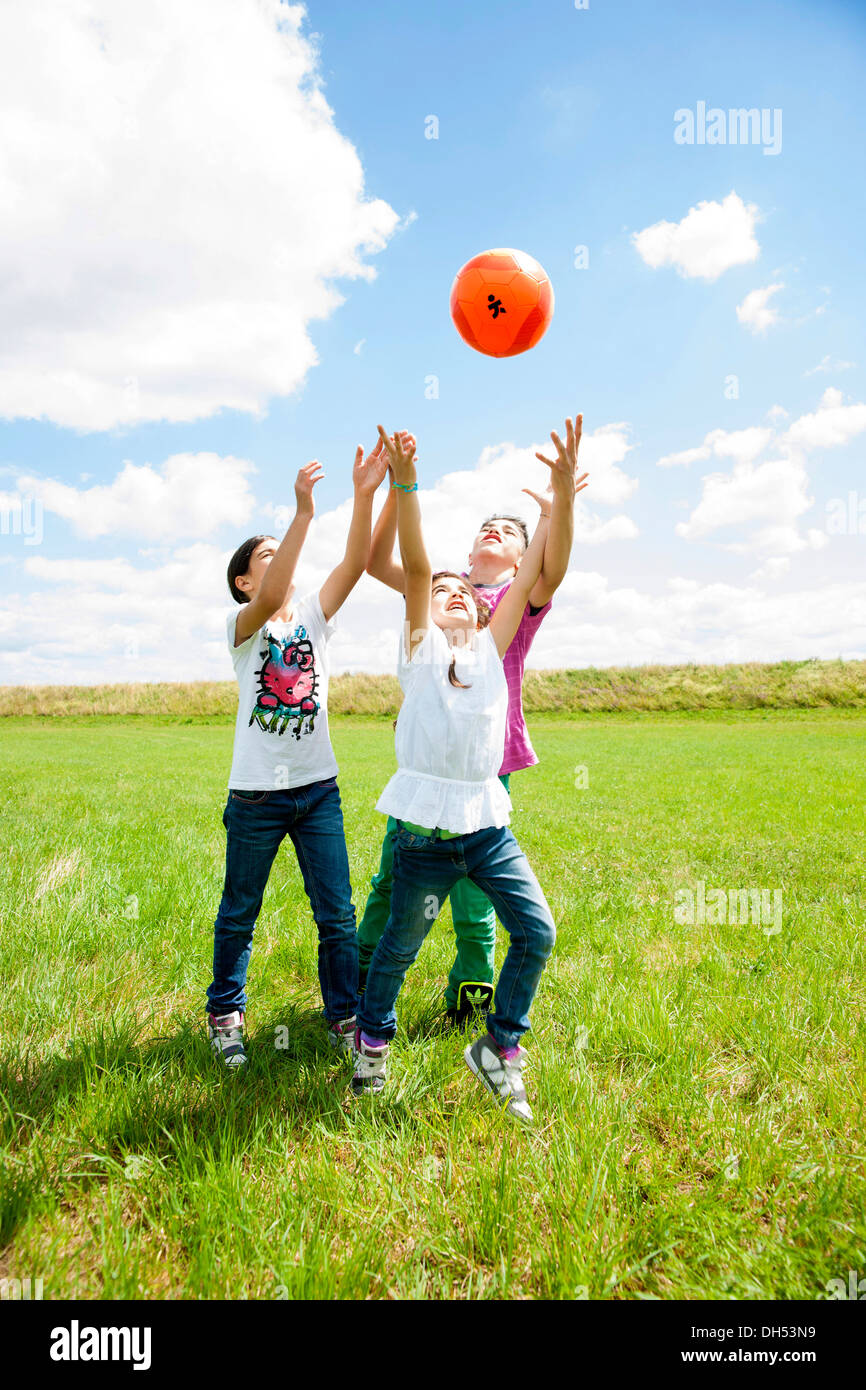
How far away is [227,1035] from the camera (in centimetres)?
318

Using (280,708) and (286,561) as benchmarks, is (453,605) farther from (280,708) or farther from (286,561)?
(280,708)

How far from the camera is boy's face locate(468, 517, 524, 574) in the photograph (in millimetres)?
3627

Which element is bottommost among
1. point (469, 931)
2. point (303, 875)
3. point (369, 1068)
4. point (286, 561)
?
point (369, 1068)

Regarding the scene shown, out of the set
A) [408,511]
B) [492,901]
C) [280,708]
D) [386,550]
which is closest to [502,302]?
[386,550]

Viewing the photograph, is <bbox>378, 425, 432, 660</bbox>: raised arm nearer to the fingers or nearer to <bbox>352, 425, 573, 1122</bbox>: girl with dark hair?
<bbox>352, 425, 573, 1122</bbox>: girl with dark hair

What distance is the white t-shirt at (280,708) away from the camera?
3.20 m

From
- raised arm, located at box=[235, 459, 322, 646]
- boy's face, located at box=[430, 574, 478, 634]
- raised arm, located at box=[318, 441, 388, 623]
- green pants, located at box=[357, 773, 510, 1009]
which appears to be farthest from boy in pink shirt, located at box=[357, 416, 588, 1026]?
raised arm, located at box=[235, 459, 322, 646]

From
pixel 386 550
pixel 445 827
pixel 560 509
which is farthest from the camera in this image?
pixel 386 550

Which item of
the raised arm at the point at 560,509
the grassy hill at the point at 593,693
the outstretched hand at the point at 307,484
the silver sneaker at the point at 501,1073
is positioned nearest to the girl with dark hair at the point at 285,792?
the outstretched hand at the point at 307,484

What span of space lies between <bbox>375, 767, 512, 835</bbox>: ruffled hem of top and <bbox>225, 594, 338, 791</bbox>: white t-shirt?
52cm

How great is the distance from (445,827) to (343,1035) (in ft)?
4.11

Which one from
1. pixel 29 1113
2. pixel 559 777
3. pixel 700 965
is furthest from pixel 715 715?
pixel 29 1113

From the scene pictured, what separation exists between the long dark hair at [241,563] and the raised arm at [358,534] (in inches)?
14.5
